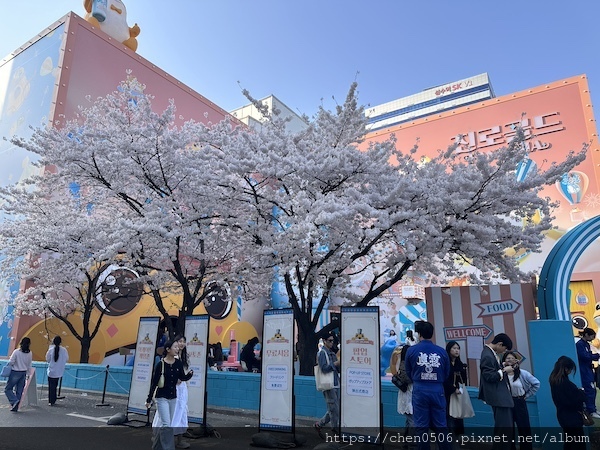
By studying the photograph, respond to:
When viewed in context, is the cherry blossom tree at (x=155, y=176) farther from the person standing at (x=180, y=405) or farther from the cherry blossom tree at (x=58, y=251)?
the person standing at (x=180, y=405)

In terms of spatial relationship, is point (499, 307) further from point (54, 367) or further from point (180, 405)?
point (54, 367)

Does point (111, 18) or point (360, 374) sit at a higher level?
point (111, 18)

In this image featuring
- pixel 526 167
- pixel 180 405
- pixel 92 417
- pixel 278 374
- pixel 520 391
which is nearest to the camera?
pixel 520 391

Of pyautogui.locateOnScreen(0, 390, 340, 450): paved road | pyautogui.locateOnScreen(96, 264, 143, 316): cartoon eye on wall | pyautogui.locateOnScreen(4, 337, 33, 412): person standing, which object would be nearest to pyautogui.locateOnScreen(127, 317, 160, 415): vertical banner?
pyautogui.locateOnScreen(0, 390, 340, 450): paved road

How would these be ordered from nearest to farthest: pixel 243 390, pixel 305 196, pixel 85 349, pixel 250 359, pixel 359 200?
pixel 359 200, pixel 305 196, pixel 243 390, pixel 250 359, pixel 85 349

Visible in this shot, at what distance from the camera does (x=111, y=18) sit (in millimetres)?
22609

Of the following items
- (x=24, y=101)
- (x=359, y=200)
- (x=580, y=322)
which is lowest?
(x=580, y=322)

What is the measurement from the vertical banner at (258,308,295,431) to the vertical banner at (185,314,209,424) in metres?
1.22

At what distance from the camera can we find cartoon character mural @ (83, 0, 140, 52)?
22188 mm

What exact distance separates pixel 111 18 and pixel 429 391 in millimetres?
24021

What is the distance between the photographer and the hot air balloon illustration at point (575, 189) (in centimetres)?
1973

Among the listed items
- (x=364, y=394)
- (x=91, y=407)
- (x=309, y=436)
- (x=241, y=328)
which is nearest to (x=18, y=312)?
(x=91, y=407)

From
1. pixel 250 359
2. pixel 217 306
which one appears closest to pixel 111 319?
pixel 217 306

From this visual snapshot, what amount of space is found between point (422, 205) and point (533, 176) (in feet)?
8.18
